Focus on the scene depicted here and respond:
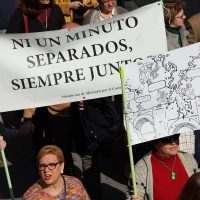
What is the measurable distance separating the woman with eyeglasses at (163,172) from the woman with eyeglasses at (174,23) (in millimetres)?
1166

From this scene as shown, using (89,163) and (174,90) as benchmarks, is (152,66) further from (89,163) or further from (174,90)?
(89,163)

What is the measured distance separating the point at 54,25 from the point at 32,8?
27cm

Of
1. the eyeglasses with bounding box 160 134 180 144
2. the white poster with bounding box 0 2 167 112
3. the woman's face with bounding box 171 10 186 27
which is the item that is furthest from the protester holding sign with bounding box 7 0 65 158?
the eyeglasses with bounding box 160 134 180 144

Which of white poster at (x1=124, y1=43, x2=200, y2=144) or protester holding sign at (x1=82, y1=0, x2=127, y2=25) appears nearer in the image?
white poster at (x1=124, y1=43, x2=200, y2=144)

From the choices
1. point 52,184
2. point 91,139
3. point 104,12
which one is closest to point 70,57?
point 52,184

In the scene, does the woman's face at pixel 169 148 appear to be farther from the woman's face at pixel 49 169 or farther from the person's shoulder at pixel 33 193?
the person's shoulder at pixel 33 193

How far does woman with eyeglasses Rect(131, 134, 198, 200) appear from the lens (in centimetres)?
516

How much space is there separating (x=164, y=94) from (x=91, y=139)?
4.18ft

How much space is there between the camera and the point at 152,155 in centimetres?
526

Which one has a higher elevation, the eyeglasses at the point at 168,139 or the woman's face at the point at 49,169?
the eyeglasses at the point at 168,139

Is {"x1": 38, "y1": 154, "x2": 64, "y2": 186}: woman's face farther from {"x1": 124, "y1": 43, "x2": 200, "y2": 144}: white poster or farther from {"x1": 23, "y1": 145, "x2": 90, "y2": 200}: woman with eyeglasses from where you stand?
{"x1": 124, "y1": 43, "x2": 200, "y2": 144}: white poster

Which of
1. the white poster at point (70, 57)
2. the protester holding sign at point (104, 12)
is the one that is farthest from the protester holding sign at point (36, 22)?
the white poster at point (70, 57)

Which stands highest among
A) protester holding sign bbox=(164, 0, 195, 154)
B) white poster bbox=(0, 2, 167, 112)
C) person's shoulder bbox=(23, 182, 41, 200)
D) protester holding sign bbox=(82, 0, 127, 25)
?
protester holding sign bbox=(82, 0, 127, 25)

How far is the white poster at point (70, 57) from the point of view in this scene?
511 centimetres
